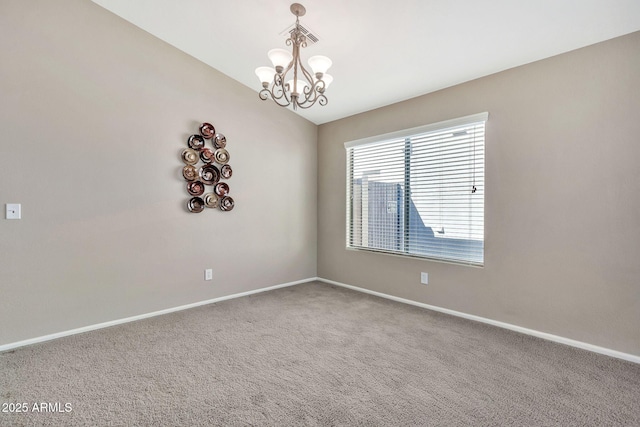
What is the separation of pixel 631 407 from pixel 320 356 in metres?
1.85

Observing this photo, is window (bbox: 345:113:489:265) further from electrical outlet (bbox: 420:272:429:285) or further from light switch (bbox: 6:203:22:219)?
light switch (bbox: 6:203:22:219)

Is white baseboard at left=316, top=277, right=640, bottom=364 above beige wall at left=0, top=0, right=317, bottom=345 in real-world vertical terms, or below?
below

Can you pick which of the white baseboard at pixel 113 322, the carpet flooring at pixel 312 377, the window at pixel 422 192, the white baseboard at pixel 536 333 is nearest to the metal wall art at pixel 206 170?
the white baseboard at pixel 113 322

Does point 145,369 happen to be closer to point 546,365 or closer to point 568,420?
point 568,420

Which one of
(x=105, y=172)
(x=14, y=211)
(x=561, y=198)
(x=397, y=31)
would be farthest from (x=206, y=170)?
(x=561, y=198)

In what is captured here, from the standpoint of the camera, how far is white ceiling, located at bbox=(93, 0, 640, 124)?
2.09 m

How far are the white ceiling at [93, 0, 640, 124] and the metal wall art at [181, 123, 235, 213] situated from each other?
0.87 meters

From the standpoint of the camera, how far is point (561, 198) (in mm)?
2447

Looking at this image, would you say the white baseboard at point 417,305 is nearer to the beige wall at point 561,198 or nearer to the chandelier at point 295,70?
the beige wall at point 561,198

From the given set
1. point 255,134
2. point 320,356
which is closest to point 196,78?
point 255,134

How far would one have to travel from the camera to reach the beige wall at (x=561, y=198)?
219 centimetres

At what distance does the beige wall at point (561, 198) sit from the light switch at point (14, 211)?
148 inches

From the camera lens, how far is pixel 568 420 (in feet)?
5.10

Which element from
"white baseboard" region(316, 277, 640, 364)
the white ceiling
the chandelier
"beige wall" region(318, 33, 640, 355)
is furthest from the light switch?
"beige wall" region(318, 33, 640, 355)
